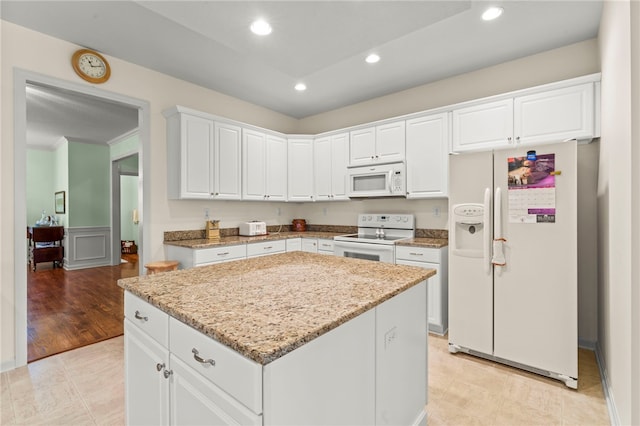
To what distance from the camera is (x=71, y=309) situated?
150 inches

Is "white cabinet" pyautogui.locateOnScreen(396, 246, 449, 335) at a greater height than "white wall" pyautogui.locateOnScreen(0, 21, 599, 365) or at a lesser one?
lesser

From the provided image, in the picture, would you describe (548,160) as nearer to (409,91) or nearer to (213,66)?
(409,91)

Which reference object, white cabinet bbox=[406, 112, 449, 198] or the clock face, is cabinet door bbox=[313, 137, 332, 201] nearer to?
white cabinet bbox=[406, 112, 449, 198]

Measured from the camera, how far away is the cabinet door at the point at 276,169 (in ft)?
13.9

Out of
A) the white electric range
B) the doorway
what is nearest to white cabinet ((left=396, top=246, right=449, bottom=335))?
the white electric range

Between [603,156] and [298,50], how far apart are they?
8.01ft

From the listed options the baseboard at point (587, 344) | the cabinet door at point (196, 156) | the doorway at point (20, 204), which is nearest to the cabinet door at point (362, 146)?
the cabinet door at point (196, 156)

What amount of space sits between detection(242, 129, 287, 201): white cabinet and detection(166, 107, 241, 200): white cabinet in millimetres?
180

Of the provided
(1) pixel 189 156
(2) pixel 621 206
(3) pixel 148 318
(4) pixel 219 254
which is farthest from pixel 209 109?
(2) pixel 621 206

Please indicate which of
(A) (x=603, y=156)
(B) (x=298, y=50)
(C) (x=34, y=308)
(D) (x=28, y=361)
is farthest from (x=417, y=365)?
(C) (x=34, y=308)

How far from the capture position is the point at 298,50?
5.92ft

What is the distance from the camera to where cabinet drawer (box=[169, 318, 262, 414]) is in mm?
779

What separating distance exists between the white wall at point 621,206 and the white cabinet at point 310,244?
9.21 feet

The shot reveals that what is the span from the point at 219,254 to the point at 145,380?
2.04 meters
